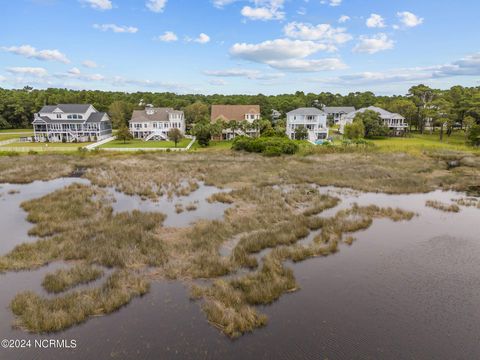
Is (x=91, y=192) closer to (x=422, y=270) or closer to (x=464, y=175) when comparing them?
(x=422, y=270)

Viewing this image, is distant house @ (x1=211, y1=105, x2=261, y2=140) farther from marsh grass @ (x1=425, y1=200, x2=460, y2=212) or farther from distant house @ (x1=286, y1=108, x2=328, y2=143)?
marsh grass @ (x1=425, y1=200, x2=460, y2=212)

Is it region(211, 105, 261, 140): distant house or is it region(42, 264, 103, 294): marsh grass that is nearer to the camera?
region(42, 264, 103, 294): marsh grass

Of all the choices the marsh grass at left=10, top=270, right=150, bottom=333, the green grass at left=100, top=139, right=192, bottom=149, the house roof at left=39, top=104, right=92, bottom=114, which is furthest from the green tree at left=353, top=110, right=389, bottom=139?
the marsh grass at left=10, top=270, right=150, bottom=333

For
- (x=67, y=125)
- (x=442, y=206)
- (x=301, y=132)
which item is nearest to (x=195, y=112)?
(x=67, y=125)

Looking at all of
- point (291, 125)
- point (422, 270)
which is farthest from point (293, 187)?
point (291, 125)

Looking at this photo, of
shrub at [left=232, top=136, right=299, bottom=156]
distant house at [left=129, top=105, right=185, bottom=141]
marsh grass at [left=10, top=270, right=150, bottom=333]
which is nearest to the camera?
marsh grass at [left=10, top=270, right=150, bottom=333]

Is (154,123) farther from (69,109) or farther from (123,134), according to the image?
(69,109)
